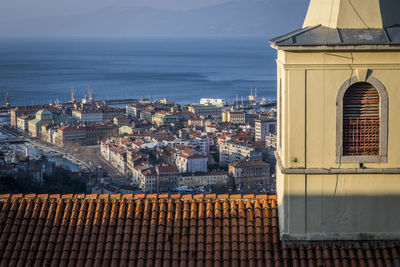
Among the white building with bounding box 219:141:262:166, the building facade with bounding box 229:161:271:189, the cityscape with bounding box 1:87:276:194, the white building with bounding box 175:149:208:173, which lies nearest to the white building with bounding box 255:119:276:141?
the cityscape with bounding box 1:87:276:194

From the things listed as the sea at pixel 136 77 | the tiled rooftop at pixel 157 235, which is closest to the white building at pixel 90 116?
the sea at pixel 136 77

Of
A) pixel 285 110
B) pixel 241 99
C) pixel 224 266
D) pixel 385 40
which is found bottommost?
pixel 241 99

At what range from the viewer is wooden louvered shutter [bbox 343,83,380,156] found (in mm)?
4395

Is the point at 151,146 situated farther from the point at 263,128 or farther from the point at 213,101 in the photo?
the point at 213,101

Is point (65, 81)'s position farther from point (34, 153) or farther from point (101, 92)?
point (34, 153)

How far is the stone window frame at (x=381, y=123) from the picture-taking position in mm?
4352

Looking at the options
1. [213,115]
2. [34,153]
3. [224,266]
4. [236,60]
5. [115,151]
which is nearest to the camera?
[224,266]

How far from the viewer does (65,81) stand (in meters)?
92.1

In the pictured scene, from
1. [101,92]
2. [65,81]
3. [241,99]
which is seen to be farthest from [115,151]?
[65,81]

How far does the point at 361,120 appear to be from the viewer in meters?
4.44

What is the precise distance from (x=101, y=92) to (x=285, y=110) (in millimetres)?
77343

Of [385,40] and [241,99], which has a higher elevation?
[385,40]

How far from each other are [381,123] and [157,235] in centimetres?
149

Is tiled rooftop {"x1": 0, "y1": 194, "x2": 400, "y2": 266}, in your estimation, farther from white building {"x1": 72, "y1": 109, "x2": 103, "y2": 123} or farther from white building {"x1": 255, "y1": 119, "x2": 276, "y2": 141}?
white building {"x1": 72, "y1": 109, "x2": 103, "y2": 123}
